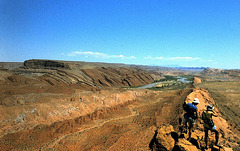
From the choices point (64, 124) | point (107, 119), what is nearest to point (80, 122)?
point (64, 124)

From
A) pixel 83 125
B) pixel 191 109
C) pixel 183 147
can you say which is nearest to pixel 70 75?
pixel 83 125

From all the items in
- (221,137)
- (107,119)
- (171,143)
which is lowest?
(107,119)

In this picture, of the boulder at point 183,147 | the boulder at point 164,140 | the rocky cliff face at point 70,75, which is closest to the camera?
the boulder at point 183,147

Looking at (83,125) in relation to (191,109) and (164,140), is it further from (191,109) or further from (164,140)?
(191,109)

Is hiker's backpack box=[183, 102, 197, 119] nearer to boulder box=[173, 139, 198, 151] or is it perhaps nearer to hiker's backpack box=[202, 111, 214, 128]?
hiker's backpack box=[202, 111, 214, 128]

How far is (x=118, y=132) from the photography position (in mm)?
11227

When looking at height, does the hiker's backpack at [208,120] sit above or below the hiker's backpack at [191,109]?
below

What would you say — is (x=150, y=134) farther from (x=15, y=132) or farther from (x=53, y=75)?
(x=53, y=75)

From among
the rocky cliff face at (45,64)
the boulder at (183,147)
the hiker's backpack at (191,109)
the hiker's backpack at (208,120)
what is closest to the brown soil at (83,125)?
Answer: the boulder at (183,147)

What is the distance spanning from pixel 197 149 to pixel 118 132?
245 inches

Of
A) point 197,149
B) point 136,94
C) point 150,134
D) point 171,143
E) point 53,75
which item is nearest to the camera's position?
point 197,149

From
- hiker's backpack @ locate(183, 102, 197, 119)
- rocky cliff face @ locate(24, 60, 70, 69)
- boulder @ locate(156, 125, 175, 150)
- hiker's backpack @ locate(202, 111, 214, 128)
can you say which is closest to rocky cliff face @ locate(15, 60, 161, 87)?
rocky cliff face @ locate(24, 60, 70, 69)

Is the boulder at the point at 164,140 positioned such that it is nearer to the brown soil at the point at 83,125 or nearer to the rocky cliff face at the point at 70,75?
the brown soil at the point at 83,125

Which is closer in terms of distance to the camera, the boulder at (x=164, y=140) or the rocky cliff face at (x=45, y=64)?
the boulder at (x=164, y=140)
